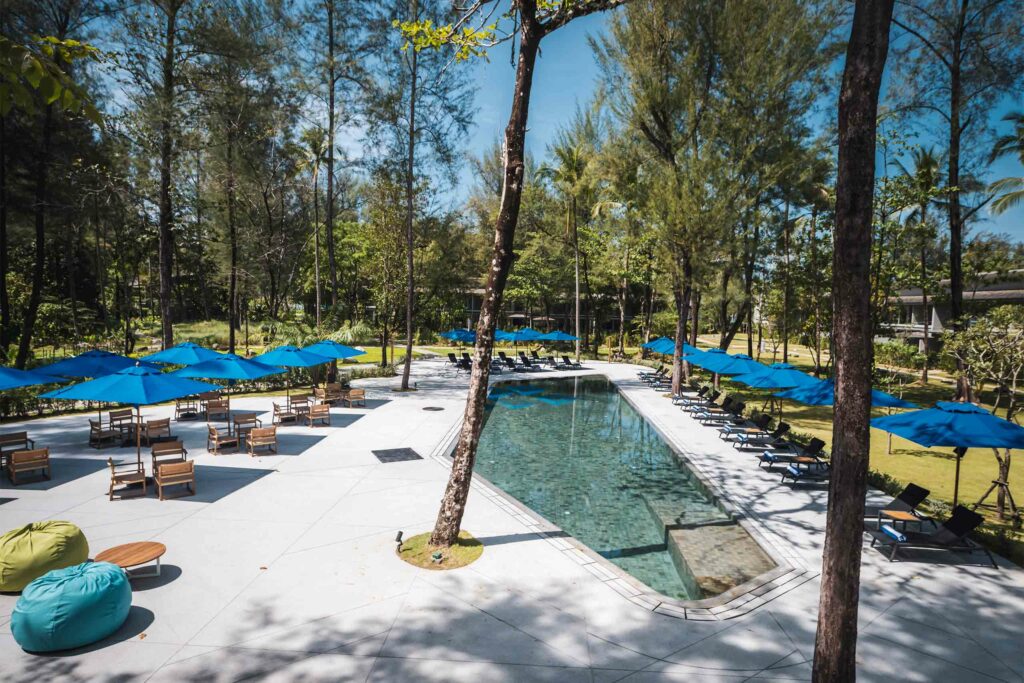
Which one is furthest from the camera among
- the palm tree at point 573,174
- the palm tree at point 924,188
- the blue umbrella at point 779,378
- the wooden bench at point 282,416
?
the palm tree at point 573,174

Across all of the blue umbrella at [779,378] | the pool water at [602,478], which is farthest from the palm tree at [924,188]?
the pool water at [602,478]

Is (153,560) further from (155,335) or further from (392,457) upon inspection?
(155,335)

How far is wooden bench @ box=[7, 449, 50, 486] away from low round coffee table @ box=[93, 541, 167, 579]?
5.64 metres

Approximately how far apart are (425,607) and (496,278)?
14.9ft

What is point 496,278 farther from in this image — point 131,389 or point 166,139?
point 166,139

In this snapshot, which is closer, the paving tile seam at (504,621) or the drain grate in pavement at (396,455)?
the paving tile seam at (504,621)

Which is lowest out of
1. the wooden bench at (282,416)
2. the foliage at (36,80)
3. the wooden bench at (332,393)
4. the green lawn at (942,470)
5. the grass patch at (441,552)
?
the green lawn at (942,470)

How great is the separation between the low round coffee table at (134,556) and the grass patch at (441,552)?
3.17 m

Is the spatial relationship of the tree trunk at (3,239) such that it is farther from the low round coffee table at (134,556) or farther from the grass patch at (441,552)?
the grass patch at (441,552)

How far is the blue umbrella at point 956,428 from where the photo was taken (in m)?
8.26

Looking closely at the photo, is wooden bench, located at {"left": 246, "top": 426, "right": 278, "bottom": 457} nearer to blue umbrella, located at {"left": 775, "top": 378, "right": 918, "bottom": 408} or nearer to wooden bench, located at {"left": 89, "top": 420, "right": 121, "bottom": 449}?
wooden bench, located at {"left": 89, "top": 420, "right": 121, "bottom": 449}

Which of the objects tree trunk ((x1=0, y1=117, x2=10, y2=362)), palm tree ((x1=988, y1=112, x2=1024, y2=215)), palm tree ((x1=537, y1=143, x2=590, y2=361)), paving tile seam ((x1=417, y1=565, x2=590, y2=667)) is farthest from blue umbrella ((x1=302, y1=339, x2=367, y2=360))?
palm tree ((x1=988, y1=112, x2=1024, y2=215))

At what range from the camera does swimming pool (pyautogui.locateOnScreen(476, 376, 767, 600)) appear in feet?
27.6

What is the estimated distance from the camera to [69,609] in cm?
525
